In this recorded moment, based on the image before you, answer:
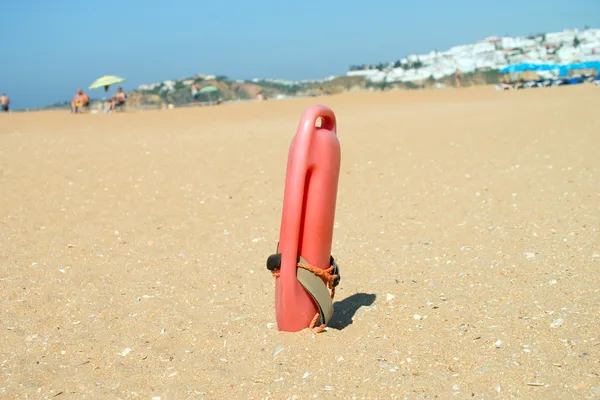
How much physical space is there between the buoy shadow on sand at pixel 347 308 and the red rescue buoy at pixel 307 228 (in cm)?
28

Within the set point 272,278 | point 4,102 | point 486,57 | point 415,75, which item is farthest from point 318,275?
point 486,57

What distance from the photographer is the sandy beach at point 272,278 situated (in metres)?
4.09

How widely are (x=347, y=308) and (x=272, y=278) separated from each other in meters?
1.16

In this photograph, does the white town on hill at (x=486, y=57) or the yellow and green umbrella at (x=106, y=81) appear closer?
the yellow and green umbrella at (x=106, y=81)

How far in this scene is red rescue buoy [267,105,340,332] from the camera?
4.37 meters

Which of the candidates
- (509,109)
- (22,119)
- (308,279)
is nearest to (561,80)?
(509,109)

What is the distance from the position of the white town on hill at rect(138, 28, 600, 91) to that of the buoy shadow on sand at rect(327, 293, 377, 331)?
29717 mm

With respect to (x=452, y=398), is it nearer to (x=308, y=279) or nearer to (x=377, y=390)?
(x=377, y=390)

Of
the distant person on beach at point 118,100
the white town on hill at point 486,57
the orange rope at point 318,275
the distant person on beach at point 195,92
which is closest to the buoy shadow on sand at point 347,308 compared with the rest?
the orange rope at point 318,275

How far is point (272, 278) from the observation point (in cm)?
617

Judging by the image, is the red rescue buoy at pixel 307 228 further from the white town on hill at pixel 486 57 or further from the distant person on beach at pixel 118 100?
the white town on hill at pixel 486 57

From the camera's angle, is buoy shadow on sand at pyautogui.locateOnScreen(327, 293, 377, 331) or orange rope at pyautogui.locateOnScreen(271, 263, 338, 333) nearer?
orange rope at pyautogui.locateOnScreen(271, 263, 338, 333)

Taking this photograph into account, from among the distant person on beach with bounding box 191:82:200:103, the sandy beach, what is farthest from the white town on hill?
the sandy beach

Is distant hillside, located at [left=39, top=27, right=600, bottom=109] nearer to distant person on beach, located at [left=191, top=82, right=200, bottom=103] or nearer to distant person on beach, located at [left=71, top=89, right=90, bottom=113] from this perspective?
distant person on beach, located at [left=191, top=82, right=200, bottom=103]
